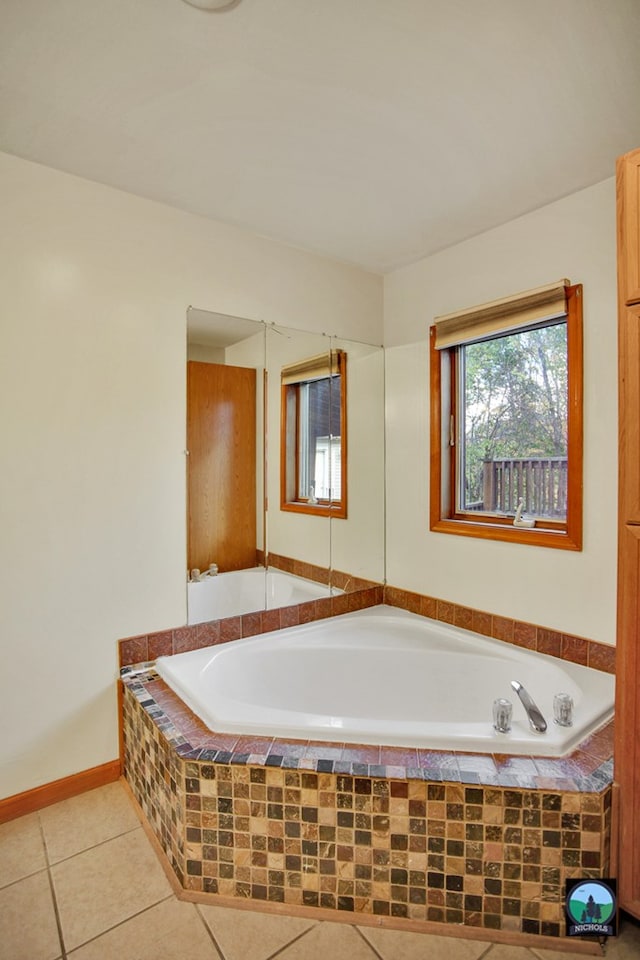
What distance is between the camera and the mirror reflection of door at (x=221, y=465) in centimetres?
227

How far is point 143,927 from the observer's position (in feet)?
4.68

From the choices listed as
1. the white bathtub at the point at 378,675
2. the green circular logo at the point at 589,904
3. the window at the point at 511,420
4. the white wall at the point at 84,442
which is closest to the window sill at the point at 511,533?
the window at the point at 511,420

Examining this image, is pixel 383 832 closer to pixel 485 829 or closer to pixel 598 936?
pixel 485 829

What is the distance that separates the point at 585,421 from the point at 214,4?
71.7 inches

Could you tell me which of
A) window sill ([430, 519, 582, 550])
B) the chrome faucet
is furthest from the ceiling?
the chrome faucet

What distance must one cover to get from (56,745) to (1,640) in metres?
0.48

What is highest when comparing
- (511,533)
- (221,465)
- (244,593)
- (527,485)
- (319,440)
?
(319,440)

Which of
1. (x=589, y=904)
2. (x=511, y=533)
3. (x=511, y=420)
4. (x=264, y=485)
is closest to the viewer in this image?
(x=589, y=904)

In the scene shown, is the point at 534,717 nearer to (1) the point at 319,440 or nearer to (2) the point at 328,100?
(1) the point at 319,440

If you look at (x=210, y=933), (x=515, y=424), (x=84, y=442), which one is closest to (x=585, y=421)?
(x=515, y=424)

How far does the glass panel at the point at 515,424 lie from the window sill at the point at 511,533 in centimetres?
9

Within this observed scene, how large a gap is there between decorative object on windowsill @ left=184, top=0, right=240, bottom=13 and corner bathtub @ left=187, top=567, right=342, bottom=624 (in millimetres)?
1960

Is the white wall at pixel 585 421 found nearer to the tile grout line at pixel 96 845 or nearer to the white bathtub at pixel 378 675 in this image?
the white bathtub at pixel 378 675

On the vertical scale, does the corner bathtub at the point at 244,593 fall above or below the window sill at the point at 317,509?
below
